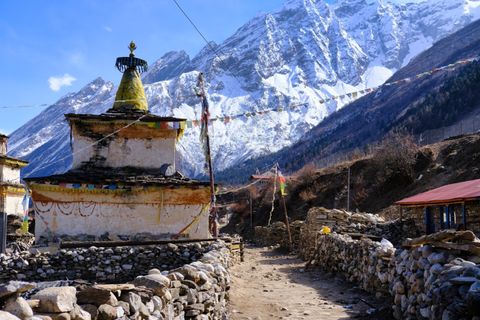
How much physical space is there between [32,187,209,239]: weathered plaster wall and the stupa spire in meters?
4.72

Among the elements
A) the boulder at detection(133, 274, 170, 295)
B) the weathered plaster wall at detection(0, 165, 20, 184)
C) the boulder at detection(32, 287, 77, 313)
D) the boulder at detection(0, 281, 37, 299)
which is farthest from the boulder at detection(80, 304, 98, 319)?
the weathered plaster wall at detection(0, 165, 20, 184)

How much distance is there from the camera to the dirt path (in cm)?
912

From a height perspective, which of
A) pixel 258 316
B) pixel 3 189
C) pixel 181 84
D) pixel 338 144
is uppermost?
pixel 181 84

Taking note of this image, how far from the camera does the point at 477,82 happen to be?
74.9 meters

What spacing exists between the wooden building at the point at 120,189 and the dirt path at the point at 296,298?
3.55m

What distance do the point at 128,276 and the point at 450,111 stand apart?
70240 millimetres

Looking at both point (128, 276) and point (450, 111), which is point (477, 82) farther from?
point (128, 276)

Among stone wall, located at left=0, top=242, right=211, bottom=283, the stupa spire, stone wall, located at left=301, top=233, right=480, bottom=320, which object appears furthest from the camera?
the stupa spire

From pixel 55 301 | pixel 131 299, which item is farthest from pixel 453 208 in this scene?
pixel 55 301

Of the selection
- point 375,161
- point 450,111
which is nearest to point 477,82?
point 450,111

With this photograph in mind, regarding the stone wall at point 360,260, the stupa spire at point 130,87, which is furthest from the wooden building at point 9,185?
the stone wall at point 360,260

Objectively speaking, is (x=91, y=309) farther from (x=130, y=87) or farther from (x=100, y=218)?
(x=130, y=87)

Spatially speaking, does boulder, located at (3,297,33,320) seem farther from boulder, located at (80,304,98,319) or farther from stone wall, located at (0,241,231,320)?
boulder, located at (80,304,98,319)

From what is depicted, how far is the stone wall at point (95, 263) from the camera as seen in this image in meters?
11.6
